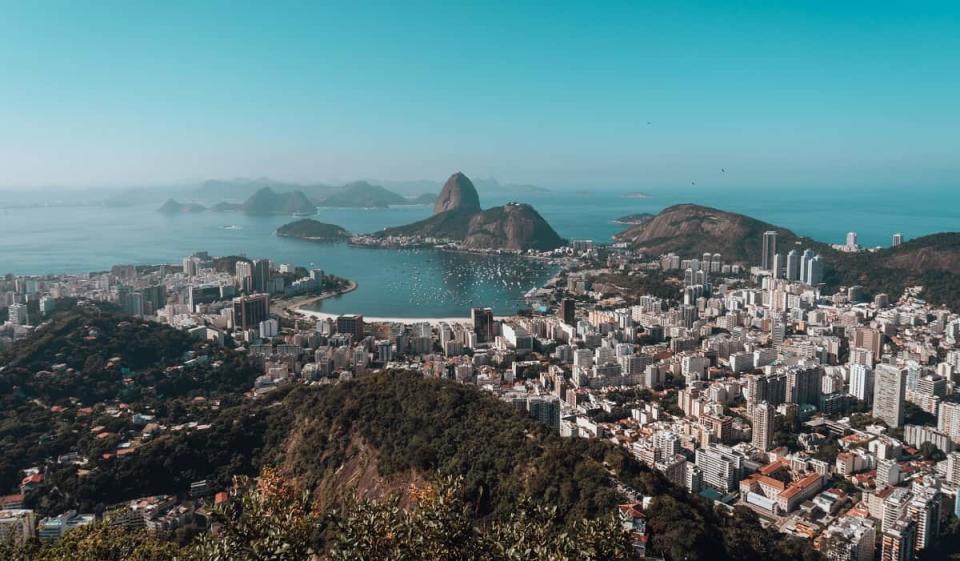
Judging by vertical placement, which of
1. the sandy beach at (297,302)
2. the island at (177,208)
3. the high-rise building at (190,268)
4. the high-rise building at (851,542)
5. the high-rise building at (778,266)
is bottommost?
the high-rise building at (851,542)

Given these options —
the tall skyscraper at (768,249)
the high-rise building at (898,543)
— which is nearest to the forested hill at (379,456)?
the high-rise building at (898,543)

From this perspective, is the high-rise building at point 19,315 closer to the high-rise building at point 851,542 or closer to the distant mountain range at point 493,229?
the high-rise building at point 851,542

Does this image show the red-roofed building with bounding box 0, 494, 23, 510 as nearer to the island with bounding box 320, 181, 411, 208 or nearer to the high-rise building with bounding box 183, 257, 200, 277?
the high-rise building with bounding box 183, 257, 200, 277

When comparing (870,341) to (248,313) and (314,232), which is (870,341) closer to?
(248,313)

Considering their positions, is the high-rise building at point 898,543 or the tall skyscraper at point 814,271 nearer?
the high-rise building at point 898,543

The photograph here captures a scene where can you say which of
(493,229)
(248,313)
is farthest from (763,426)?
(493,229)

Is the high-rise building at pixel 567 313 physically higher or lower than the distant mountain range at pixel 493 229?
lower

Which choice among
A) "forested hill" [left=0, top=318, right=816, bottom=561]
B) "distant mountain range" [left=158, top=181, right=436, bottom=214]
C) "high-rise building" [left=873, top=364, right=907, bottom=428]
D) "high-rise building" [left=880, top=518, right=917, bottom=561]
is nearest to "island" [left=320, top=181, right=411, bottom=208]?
"distant mountain range" [left=158, top=181, right=436, bottom=214]
